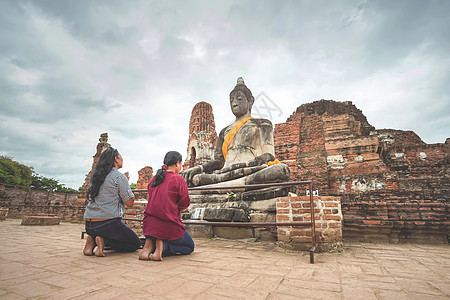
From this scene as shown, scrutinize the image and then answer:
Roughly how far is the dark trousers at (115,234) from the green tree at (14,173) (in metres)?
33.5

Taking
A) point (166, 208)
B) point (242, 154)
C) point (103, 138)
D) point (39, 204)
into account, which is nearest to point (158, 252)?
point (166, 208)

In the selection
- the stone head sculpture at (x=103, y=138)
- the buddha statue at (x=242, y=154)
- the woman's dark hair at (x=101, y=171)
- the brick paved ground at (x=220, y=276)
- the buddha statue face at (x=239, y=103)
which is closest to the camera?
the brick paved ground at (x=220, y=276)

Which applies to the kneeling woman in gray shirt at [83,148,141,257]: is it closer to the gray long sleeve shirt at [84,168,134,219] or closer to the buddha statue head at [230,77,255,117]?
the gray long sleeve shirt at [84,168,134,219]

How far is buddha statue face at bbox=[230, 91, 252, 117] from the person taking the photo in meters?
5.85

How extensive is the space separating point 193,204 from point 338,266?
2.90m

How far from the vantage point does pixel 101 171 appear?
96.7 inches

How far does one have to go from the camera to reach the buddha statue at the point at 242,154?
4.33 metres

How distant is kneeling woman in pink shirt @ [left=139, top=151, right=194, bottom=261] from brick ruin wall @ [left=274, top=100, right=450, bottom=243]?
9.81 ft

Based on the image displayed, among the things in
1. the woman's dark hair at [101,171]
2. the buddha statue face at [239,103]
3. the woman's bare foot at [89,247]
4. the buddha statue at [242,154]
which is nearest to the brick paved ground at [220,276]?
the woman's bare foot at [89,247]

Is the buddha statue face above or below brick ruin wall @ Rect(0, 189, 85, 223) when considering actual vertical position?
above

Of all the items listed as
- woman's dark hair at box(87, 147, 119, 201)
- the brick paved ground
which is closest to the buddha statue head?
woman's dark hair at box(87, 147, 119, 201)

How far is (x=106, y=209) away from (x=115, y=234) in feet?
0.93

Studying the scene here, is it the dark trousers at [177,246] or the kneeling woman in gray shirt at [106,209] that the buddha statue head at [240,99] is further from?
the dark trousers at [177,246]

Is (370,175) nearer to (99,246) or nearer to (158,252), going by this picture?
(158,252)
